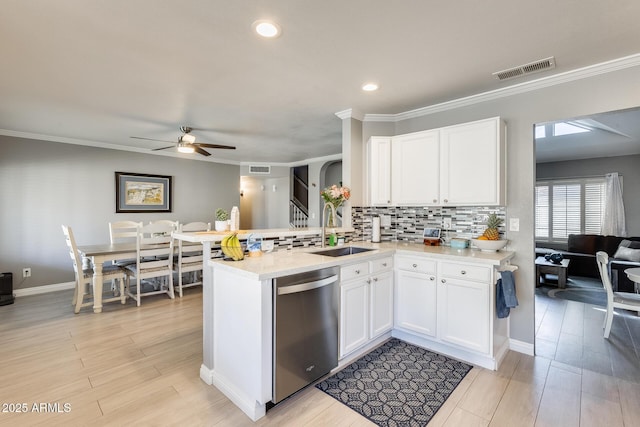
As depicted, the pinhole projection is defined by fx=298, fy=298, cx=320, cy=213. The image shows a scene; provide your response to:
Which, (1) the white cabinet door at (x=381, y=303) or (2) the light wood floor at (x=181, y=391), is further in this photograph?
(1) the white cabinet door at (x=381, y=303)

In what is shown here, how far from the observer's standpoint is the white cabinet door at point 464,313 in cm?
244

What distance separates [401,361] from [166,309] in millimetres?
3083

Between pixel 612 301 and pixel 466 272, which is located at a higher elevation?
pixel 466 272

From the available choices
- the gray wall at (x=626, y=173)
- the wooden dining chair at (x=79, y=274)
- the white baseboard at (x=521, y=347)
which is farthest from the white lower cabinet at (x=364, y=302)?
the gray wall at (x=626, y=173)

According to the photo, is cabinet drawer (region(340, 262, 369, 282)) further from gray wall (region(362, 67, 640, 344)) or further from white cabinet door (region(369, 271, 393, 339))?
gray wall (region(362, 67, 640, 344))

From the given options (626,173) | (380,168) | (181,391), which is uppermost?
(626,173)

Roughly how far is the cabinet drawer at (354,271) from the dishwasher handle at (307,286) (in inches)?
4.4

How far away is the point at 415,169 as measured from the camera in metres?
3.25

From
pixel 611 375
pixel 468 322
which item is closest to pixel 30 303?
pixel 468 322

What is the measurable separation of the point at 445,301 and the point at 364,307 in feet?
2.37

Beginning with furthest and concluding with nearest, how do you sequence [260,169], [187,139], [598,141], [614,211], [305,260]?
[260,169] → [614,211] → [598,141] → [187,139] → [305,260]

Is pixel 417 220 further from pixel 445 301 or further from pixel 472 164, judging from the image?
pixel 445 301

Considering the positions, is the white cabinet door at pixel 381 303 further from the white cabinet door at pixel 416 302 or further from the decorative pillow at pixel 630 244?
the decorative pillow at pixel 630 244

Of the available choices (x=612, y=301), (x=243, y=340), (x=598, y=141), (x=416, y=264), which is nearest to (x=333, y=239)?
(x=416, y=264)
